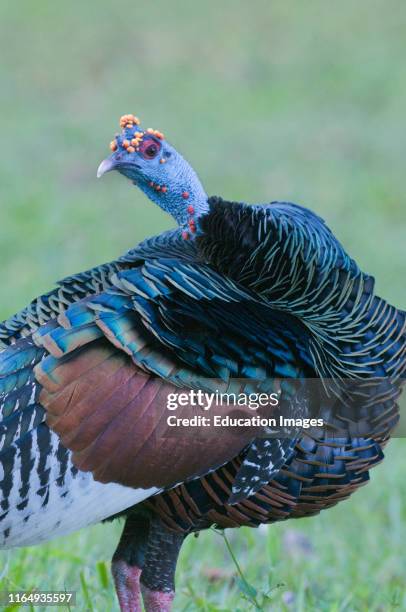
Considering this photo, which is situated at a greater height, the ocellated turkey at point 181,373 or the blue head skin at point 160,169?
the blue head skin at point 160,169

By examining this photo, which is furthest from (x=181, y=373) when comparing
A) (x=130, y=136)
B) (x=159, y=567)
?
(x=130, y=136)

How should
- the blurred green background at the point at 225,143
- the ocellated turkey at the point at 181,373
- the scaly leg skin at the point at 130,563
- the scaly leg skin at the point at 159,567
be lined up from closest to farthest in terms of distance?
the ocellated turkey at the point at 181,373 < the scaly leg skin at the point at 159,567 < the scaly leg skin at the point at 130,563 < the blurred green background at the point at 225,143

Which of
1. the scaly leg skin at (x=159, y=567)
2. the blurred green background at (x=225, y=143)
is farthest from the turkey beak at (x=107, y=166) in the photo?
the blurred green background at (x=225, y=143)

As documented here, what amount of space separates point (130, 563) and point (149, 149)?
1.20 metres

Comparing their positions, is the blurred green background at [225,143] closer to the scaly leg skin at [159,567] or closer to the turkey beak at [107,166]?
the scaly leg skin at [159,567]

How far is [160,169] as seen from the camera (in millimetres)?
3359

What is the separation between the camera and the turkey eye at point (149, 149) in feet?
10.9

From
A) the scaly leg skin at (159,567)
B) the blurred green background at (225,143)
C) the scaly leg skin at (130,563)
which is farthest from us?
the blurred green background at (225,143)

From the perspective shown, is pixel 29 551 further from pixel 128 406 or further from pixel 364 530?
pixel 364 530

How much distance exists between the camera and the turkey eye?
10.9 ft

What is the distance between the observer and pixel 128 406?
3012mm

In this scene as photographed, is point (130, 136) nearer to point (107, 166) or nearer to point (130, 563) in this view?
point (107, 166)

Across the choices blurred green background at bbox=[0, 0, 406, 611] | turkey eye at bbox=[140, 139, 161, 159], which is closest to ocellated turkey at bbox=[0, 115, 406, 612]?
turkey eye at bbox=[140, 139, 161, 159]

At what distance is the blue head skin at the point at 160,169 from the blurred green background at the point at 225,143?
4.21ft
